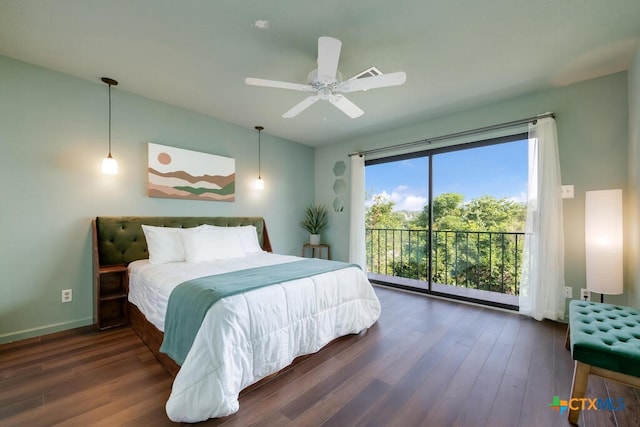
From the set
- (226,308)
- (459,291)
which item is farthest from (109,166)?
(459,291)

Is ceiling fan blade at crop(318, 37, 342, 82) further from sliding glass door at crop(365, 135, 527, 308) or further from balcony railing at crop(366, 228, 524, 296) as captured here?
balcony railing at crop(366, 228, 524, 296)

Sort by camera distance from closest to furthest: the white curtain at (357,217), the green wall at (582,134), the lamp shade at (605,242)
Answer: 1. the lamp shade at (605,242)
2. the green wall at (582,134)
3. the white curtain at (357,217)

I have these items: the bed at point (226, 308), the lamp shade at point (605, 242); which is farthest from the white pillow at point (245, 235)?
the lamp shade at point (605, 242)

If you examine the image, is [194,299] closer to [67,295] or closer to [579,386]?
[67,295]

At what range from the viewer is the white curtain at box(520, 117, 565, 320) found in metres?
2.71

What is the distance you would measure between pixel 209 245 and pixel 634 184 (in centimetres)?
414

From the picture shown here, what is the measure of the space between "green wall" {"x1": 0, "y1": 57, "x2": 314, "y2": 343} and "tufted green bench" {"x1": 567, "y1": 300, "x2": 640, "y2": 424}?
389 cm

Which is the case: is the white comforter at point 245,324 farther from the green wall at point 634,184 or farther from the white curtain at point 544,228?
the green wall at point 634,184

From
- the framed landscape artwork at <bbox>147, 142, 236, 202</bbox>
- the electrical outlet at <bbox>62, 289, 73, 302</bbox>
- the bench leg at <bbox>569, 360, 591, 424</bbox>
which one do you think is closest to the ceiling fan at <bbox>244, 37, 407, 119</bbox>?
the framed landscape artwork at <bbox>147, 142, 236, 202</bbox>

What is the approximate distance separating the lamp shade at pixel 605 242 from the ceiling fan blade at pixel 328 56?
8.53 feet

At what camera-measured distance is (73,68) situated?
2.45 meters

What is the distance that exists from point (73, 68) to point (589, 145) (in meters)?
5.15

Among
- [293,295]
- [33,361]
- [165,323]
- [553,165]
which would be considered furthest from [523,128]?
[33,361]

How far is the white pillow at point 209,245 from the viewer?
2.84 m
